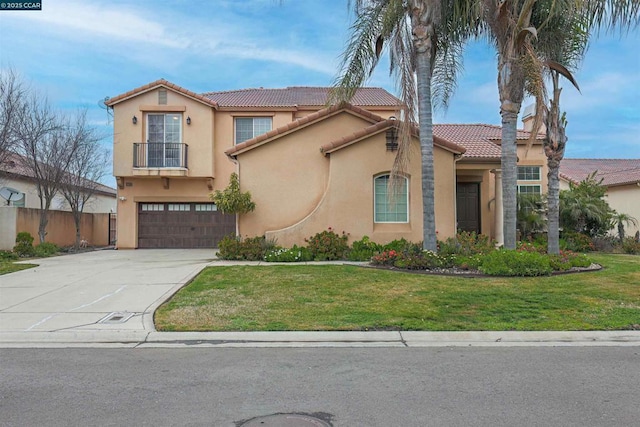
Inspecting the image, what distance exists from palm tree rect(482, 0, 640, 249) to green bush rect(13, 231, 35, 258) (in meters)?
16.9

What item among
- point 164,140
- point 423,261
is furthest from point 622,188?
point 164,140

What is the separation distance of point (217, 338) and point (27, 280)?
726 cm

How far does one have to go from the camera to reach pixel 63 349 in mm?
6832

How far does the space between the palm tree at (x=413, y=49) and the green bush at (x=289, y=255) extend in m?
3.66

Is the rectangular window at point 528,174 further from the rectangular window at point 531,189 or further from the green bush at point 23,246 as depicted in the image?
the green bush at point 23,246

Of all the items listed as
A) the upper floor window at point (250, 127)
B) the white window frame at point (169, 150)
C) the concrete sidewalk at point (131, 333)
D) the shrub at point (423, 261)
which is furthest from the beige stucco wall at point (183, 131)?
the shrub at point (423, 261)

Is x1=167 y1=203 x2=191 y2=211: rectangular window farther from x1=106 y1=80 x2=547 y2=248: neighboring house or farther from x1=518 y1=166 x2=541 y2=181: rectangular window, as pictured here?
x1=518 y1=166 x2=541 y2=181: rectangular window

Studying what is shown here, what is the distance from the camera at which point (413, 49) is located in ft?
45.8

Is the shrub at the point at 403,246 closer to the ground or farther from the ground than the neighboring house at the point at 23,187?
closer to the ground

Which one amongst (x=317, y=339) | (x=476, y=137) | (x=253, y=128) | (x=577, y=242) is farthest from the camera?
(x=253, y=128)

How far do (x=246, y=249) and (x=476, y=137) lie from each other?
1097 cm

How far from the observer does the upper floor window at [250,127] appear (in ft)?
74.0

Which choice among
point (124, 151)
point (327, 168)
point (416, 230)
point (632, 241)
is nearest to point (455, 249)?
point (416, 230)

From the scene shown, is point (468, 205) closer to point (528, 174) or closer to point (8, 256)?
point (528, 174)
